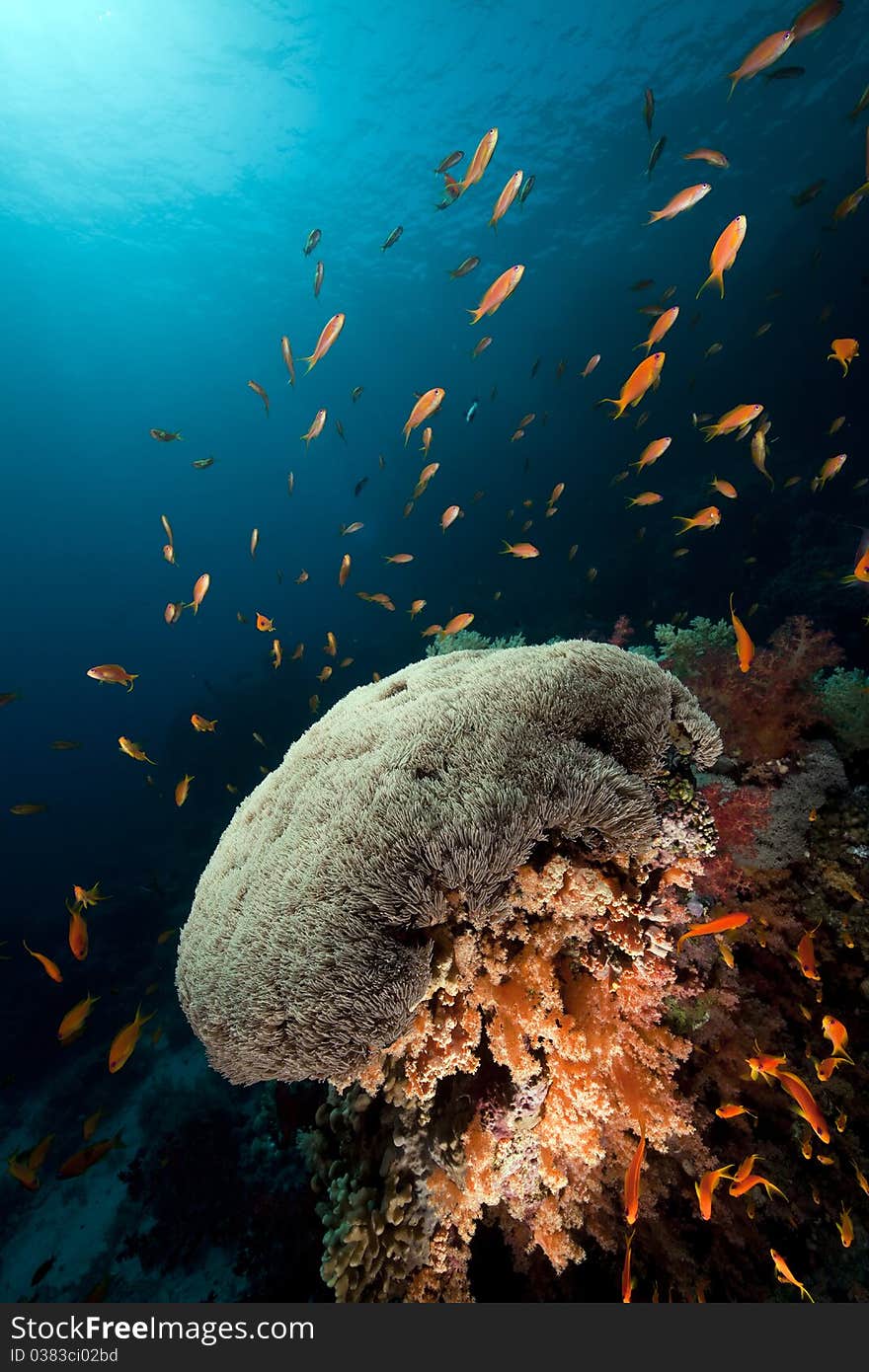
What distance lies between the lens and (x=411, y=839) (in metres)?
2.24

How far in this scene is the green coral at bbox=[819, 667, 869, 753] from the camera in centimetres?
342

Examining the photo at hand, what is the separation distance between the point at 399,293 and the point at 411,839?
168 feet

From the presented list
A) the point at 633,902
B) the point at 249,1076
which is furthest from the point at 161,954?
the point at 633,902

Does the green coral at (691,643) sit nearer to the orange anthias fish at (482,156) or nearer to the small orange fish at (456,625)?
the small orange fish at (456,625)

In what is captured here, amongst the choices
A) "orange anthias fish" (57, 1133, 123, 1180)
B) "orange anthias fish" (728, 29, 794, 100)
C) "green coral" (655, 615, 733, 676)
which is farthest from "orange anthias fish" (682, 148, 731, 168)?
"orange anthias fish" (57, 1133, 123, 1180)

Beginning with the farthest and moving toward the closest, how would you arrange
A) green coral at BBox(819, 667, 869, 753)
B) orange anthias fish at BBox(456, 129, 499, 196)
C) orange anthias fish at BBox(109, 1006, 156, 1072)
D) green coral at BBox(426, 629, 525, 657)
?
green coral at BBox(426, 629, 525, 657)
orange anthias fish at BBox(109, 1006, 156, 1072)
orange anthias fish at BBox(456, 129, 499, 196)
green coral at BBox(819, 667, 869, 753)

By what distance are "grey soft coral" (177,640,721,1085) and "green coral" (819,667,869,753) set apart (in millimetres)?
1405

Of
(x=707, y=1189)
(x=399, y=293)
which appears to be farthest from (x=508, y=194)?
(x=399, y=293)

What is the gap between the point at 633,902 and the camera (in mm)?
2775

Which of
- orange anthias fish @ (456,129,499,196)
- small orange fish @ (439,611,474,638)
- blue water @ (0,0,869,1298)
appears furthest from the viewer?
blue water @ (0,0,869,1298)

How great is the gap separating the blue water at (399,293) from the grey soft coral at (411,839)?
7.23m

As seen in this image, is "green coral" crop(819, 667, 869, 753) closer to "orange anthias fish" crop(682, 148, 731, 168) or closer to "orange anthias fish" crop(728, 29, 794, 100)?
"orange anthias fish" crop(728, 29, 794, 100)

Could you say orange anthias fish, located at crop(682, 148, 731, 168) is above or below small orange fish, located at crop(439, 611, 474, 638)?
above

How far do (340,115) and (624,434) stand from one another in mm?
23521
